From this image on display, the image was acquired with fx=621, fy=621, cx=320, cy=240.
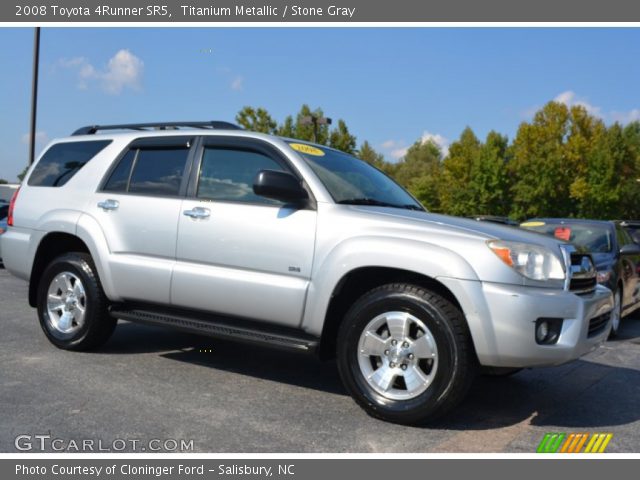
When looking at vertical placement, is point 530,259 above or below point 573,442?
above

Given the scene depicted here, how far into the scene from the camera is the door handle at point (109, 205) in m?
5.09

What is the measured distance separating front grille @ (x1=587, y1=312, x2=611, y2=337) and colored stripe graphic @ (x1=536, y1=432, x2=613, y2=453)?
24.0 inches

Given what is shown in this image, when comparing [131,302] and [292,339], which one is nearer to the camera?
[292,339]

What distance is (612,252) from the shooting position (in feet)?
26.5

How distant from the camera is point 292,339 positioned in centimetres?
415

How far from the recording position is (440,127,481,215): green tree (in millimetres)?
58156

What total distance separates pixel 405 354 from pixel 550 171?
53375mm

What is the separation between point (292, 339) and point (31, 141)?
1804 cm

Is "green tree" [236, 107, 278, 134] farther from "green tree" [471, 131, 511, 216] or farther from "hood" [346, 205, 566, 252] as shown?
"hood" [346, 205, 566, 252]

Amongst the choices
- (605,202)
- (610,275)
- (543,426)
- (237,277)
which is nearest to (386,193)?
(237,277)

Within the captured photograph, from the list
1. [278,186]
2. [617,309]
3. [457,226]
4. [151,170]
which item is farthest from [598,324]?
[617,309]

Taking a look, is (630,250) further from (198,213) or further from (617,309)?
(198,213)

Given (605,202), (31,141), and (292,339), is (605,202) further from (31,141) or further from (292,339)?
(292,339)
